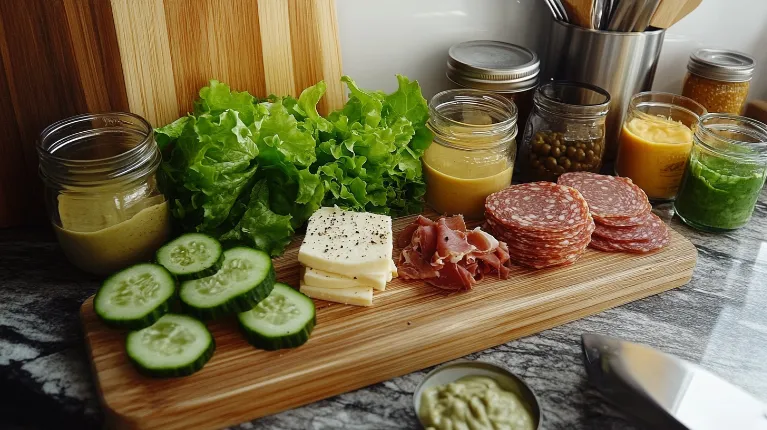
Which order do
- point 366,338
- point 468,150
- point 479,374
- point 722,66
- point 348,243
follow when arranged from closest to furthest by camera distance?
1. point 479,374
2. point 366,338
3. point 348,243
4. point 468,150
5. point 722,66

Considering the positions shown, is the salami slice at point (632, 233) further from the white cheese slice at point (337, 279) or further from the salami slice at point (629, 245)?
the white cheese slice at point (337, 279)

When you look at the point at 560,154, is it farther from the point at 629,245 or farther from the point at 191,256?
the point at 191,256

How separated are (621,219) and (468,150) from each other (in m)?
0.43

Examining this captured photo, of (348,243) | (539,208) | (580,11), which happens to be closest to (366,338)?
(348,243)

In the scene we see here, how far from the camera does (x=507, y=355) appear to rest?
1.39 meters

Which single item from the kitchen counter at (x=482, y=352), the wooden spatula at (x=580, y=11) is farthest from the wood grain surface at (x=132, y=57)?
the wooden spatula at (x=580, y=11)

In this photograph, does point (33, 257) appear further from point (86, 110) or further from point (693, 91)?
point (693, 91)

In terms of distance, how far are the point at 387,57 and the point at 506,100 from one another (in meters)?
0.37

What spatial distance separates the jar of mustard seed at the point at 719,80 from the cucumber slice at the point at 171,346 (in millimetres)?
1665

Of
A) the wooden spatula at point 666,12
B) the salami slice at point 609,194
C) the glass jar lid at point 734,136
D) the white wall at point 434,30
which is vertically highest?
the wooden spatula at point 666,12

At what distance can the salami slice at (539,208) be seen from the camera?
1.53 metres

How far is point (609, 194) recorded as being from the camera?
1.70m

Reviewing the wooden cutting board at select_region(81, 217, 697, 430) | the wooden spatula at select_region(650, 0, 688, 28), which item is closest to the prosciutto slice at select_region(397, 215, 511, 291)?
the wooden cutting board at select_region(81, 217, 697, 430)

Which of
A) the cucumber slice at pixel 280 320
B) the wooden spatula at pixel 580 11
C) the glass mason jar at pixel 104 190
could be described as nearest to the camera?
the cucumber slice at pixel 280 320
